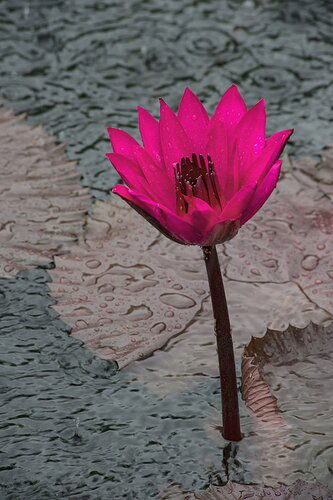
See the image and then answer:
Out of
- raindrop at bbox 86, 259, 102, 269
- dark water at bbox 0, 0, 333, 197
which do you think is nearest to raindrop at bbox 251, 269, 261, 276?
raindrop at bbox 86, 259, 102, 269

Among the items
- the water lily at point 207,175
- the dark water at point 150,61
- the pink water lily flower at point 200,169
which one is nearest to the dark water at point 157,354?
the dark water at point 150,61

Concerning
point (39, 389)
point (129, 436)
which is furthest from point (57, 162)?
point (129, 436)

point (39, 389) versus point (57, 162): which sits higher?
point (57, 162)

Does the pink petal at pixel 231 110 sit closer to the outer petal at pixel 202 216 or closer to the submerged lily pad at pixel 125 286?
the outer petal at pixel 202 216

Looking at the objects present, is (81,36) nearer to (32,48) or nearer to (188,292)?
(32,48)

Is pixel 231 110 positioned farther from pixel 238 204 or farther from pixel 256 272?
pixel 256 272

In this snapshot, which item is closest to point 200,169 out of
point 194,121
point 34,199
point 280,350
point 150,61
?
point 194,121

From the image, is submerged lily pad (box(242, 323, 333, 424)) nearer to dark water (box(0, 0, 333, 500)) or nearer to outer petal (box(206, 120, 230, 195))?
dark water (box(0, 0, 333, 500))
